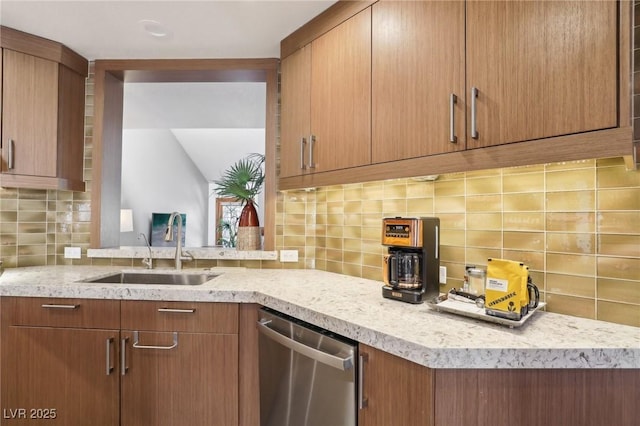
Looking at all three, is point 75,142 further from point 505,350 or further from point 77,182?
point 505,350

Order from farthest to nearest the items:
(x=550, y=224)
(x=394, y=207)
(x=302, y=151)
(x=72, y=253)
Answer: (x=72, y=253) → (x=302, y=151) → (x=394, y=207) → (x=550, y=224)

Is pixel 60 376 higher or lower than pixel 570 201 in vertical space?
lower

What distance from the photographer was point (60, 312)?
5.53 feet

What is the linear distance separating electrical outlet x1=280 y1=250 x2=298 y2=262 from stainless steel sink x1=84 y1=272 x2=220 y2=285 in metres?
0.42

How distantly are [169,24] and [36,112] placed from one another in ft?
3.18

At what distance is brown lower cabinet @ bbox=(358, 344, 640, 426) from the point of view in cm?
88

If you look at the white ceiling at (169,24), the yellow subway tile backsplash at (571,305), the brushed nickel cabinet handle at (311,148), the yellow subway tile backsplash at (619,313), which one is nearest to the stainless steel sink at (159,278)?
the brushed nickel cabinet handle at (311,148)

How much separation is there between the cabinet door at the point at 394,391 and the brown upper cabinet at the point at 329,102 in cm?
83

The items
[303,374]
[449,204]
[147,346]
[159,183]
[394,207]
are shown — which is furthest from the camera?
[159,183]

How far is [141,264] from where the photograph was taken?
230 cm

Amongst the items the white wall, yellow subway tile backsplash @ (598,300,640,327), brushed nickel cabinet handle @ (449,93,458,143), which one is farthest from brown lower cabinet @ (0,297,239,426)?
the white wall

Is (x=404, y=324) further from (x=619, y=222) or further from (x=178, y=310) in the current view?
(x=178, y=310)

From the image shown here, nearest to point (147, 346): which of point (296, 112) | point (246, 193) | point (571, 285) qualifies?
point (246, 193)

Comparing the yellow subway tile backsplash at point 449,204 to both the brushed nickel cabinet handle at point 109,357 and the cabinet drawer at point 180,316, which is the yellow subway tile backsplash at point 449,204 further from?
the brushed nickel cabinet handle at point 109,357
